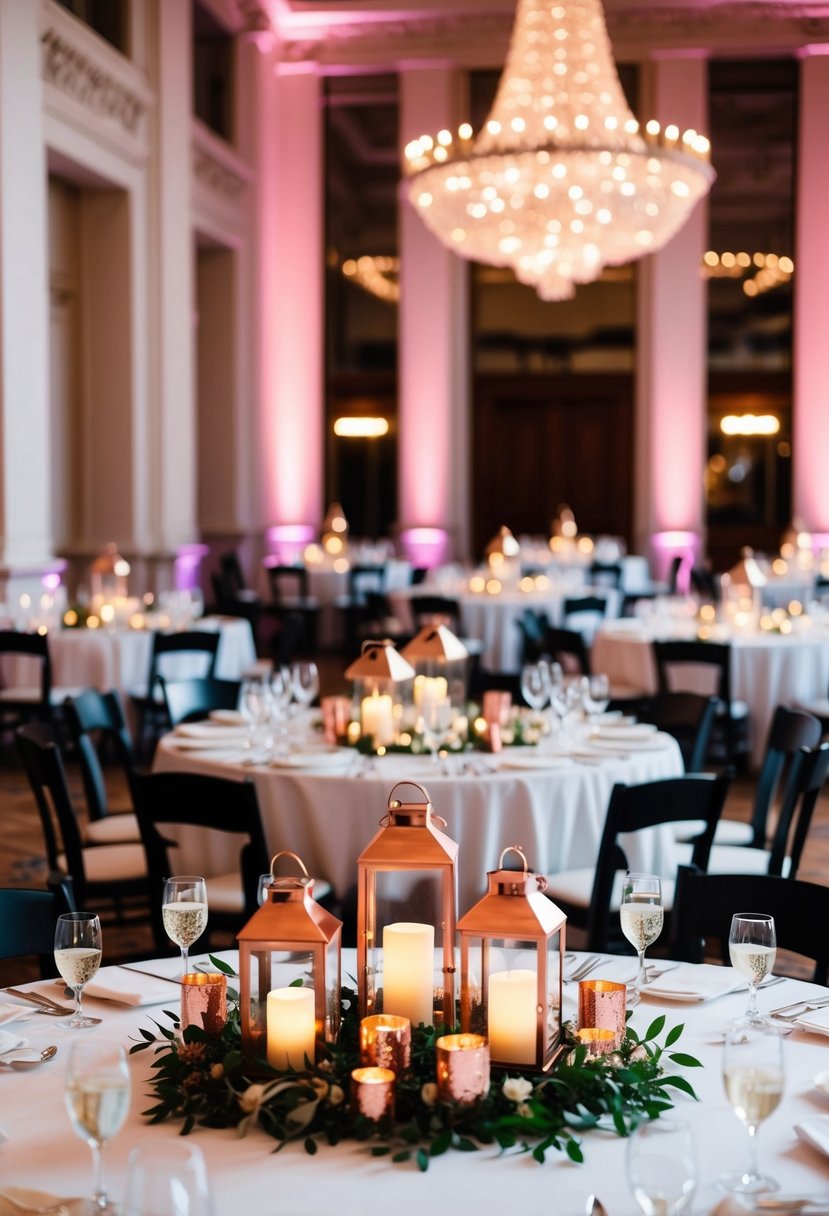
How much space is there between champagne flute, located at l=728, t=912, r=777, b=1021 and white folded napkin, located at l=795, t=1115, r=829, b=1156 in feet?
0.88

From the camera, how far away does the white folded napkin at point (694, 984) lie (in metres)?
2.32

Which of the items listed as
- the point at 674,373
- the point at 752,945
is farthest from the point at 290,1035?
the point at 674,373

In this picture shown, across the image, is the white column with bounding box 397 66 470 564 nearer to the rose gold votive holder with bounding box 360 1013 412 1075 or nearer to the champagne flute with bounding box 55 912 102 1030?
the champagne flute with bounding box 55 912 102 1030

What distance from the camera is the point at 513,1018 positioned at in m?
1.91

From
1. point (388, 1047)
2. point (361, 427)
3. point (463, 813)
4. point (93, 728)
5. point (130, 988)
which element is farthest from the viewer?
point (361, 427)

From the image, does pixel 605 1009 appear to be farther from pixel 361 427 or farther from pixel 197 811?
pixel 361 427

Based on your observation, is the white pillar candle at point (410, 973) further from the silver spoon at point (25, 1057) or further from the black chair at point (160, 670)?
the black chair at point (160, 670)

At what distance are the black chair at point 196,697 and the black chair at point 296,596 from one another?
7.33 meters

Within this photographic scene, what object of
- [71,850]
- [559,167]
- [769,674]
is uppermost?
[559,167]

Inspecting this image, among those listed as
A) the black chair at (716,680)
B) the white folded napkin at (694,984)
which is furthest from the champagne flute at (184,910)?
the black chair at (716,680)

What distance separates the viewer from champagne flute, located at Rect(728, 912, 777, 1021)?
2072 millimetres

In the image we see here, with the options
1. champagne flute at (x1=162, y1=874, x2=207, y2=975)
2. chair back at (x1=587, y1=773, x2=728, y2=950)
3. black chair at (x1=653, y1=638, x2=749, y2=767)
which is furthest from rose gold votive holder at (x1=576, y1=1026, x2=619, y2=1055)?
black chair at (x1=653, y1=638, x2=749, y2=767)

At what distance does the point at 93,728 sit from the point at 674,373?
39.4 feet

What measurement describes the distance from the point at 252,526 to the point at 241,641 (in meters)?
6.33
